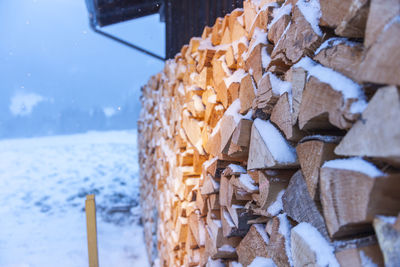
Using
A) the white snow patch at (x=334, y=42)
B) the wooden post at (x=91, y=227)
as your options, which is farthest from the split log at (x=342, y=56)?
the wooden post at (x=91, y=227)

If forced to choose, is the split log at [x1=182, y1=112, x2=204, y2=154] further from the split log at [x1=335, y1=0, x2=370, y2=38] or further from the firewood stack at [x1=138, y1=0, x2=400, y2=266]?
the split log at [x1=335, y1=0, x2=370, y2=38]

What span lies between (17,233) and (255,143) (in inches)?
173

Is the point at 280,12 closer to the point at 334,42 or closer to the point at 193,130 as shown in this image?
the point at 334,42

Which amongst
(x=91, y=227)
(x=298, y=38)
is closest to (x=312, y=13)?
(x=298, y=38)

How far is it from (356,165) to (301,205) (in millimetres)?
219

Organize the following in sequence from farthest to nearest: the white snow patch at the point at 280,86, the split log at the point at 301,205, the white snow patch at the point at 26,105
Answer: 1. the white snow patch at the point at 26,105
2. the white snow patch at the point at 280,86
3. the split log at the point at 301,205

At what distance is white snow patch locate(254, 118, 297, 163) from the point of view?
70 centimetres

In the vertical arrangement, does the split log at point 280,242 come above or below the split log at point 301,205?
below

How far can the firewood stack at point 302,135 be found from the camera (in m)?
0.44

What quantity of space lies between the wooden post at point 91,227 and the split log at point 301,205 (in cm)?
158

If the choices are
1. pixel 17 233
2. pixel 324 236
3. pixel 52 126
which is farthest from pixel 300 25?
pixel 52 126

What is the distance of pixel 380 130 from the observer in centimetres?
42

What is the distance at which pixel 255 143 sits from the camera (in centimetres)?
84

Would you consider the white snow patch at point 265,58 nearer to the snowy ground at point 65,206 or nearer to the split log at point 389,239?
the split log at point 389,239
